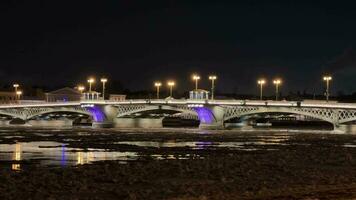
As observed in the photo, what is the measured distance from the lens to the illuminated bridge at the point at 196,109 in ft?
341

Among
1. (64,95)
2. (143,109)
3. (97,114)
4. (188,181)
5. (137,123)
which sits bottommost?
(188,181)

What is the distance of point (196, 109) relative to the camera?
122m

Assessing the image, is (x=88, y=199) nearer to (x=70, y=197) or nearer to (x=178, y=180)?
(x=70, y=197)

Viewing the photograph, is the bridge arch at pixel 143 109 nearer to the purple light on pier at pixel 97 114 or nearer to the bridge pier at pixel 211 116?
the bridge pier at pixel 211 116

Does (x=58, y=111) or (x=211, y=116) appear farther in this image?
(x=58, y=111)

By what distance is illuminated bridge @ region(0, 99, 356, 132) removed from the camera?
10406cm

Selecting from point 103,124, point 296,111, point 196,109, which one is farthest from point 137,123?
point 296,111

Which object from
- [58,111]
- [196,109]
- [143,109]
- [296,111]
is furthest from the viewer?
[58,111]

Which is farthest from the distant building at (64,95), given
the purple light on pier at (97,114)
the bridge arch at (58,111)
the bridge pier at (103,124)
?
the bridge pier at (103,124)

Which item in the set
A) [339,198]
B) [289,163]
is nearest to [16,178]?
[339,198]

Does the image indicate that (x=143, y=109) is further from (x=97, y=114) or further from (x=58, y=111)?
(x=58, y=111)

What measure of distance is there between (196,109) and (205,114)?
188 centimetres

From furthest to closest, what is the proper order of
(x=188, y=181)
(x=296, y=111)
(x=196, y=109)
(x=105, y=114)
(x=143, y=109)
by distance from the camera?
(x=105, y=114) < (x=143, y=109) < (x=196, y=109) < (x=296, y=111) < (x=188, y=181)

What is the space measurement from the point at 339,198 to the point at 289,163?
54.8ft
